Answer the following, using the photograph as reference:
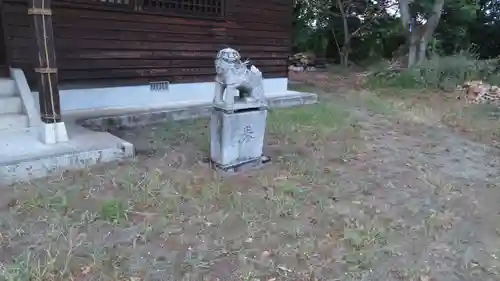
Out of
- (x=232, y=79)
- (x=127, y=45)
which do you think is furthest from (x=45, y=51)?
(x=127, y=45)

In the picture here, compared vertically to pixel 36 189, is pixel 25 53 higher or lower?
higher

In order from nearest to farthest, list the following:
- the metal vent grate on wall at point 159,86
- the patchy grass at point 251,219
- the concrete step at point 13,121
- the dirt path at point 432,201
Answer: the patchy grass at point 251,219 < the dirt path at point 432,201 < the concrete step at point 13,121 < the metal vent grate on wall at point 159,86

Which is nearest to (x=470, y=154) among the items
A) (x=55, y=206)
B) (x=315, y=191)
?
(x=315, y=191)

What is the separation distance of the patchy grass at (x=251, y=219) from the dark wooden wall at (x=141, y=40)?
1502 millimetres

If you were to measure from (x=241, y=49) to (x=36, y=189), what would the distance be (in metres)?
4.39

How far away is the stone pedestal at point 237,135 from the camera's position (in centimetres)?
346

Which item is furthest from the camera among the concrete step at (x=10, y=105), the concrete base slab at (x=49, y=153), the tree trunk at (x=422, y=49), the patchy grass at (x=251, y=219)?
the tree trunk at (x=422, y=49)

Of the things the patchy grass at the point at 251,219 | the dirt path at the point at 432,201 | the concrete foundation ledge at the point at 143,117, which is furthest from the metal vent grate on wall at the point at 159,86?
the dirt path at the point at 432,201

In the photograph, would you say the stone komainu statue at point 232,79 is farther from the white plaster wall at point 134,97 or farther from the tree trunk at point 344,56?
the tree trunk at point 344,56

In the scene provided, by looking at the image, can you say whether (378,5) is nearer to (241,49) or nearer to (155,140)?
(241,49)

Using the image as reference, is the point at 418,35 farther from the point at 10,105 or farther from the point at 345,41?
the point at 10,105

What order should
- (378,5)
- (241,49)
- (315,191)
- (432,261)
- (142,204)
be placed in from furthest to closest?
(378,5) → (241,49) → (315,191) → (142,204) → (432,261)

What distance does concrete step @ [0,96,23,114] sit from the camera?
154 inches

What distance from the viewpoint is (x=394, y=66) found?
11242 millimetres
